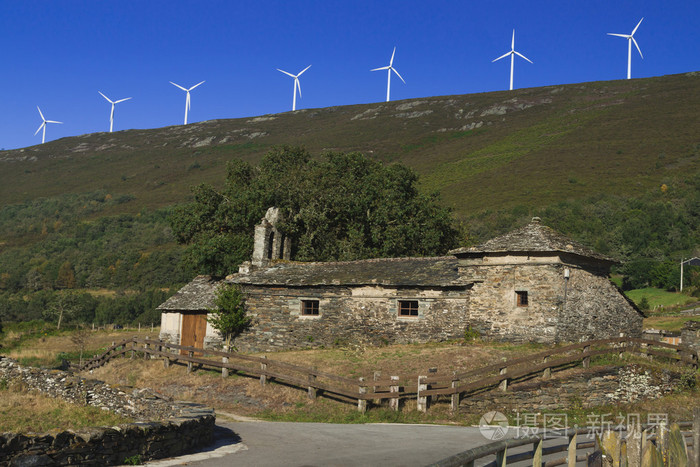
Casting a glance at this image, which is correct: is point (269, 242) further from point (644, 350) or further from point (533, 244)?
Result: point (644, 350)

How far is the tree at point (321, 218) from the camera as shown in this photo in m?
38.9

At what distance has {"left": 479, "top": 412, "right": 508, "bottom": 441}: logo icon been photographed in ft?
46.5

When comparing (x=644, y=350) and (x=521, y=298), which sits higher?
(x=521, y=298)

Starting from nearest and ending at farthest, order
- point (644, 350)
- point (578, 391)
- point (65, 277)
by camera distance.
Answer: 1. point (578, 391)
2. point (644, 350)
3. point (65, 277)

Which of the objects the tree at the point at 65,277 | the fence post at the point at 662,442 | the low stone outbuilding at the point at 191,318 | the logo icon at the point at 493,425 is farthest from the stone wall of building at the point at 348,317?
the tree at the point at 65,277

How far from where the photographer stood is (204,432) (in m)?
12.3

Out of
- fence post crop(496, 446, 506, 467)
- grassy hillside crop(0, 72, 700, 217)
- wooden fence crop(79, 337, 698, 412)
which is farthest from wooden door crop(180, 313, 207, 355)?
grassy hillside crop(0, 72, 700, 217)

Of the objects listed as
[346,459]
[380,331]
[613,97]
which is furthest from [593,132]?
[346,459]

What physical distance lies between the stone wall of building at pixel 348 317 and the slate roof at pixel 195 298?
102 inches

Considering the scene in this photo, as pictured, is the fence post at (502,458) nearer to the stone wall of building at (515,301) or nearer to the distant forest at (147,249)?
the stone wall of building at (515,301)

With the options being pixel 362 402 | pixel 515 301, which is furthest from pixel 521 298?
pixel 362 402

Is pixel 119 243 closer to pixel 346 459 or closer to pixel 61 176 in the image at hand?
pixel 61 176

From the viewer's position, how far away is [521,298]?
24047 mm

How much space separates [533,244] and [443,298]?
427 cm
